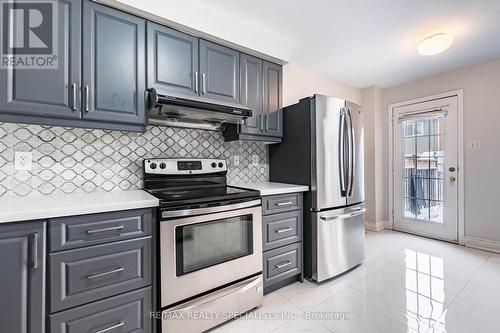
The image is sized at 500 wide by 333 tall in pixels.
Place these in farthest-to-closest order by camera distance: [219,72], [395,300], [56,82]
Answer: [219,72] < [395,300] < [56,82]

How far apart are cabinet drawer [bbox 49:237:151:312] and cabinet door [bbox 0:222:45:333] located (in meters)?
0.05

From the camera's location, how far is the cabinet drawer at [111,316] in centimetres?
123

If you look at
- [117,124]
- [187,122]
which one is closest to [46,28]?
[117,124]

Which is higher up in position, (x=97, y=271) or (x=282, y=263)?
(x=97, y=271)

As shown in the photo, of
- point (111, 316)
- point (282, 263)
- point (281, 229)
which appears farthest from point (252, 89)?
point (111, 316)

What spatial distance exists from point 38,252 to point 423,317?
2.51m

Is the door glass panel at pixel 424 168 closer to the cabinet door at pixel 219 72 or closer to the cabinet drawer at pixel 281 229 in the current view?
the cabinet drawer at pixel 281 229

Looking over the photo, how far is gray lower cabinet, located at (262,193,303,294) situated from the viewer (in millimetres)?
2061

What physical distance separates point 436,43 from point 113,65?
2976 mm

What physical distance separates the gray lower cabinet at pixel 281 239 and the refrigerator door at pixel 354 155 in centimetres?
62

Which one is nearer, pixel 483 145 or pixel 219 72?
pixel 219 72

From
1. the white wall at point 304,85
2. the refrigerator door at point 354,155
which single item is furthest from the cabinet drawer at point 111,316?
the white wall at point 304,85

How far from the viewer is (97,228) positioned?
130 cm

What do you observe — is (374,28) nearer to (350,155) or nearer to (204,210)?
(350,155)
